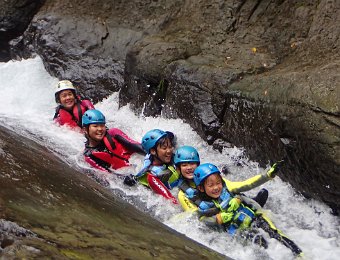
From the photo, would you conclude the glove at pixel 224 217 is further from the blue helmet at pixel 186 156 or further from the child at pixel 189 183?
the blue helmet at pixel 186 156

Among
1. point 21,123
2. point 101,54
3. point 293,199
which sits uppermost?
point 101,54

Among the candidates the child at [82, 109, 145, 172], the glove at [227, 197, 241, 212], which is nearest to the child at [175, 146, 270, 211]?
the glove at [227, 197, 241, 212]

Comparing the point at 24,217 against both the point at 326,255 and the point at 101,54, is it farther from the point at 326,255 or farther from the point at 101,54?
the point at 101,54

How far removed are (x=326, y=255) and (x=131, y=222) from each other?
2.21 meters

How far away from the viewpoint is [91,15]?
11.3m

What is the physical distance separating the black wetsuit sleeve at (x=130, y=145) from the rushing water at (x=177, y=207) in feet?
0.56

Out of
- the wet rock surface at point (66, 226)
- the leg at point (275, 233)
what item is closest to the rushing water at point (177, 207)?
the leg at point (275, 233)

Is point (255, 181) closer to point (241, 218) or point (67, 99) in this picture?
point (241, 218)

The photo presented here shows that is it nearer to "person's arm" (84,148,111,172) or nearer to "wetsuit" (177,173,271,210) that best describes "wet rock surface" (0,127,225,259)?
"wetsuit" (177,173,271,210)

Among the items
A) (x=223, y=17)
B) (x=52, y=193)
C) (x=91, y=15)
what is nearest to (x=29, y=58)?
(x=91, y=15)

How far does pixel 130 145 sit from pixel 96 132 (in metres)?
0.62

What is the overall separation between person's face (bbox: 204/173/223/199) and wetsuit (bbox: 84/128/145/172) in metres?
1.95

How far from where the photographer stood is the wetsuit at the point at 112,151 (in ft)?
22.2

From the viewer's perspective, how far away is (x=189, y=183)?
5.79m
